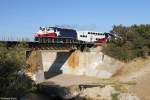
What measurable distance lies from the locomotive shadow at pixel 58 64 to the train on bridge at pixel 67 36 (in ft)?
11.1

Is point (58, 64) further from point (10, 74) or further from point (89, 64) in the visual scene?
point (10, 74)

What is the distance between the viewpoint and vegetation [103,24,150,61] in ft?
268

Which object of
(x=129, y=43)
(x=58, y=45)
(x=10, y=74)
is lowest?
(x=10, y=74)

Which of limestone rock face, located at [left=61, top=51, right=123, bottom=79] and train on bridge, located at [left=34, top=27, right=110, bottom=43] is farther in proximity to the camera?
train on bridge, located at [left=34, top=27, right=110, bottom=43]

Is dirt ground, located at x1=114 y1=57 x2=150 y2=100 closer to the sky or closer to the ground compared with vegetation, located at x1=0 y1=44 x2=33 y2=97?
closer to the ground

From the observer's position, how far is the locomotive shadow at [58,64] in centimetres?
8375

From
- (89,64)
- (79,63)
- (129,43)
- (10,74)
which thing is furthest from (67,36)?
(10,74)

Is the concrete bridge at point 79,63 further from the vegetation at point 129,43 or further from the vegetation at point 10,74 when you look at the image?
the vegetation at point 10,74

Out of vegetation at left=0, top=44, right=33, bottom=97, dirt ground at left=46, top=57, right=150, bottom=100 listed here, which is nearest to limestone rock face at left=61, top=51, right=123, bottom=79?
dirt ground at left=46, top=57, right=150, bottom=100

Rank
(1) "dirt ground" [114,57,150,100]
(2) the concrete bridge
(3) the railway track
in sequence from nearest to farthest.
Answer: (1) "dirt ground" [114,57,150,100] < (3) the railway track < (2) the concrete bridge

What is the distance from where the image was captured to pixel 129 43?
283ft

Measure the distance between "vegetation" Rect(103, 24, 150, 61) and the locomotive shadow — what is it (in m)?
9.54

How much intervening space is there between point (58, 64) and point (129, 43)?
59.3 ft

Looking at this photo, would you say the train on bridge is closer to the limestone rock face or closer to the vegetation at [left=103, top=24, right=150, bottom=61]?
the vegetation at [left=103, top=24, right=150, bottom=61]
